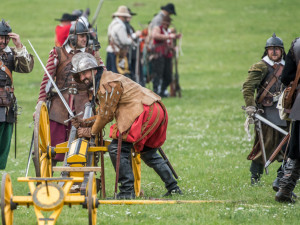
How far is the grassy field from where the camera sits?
684cm

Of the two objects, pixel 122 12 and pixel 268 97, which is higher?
pixel 122 12

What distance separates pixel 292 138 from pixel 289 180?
0.45 m

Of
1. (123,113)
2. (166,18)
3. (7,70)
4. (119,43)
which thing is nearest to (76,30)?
(7,70)

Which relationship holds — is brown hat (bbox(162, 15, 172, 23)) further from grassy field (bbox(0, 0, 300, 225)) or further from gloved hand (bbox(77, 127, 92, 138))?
gloved hand (bbox(77, 127, 92, 138))

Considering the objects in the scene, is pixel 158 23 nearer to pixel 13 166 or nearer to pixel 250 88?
pixel 13 166

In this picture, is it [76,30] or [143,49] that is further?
[143,49]

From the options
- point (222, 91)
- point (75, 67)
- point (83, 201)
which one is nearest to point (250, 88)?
point (75, 67)

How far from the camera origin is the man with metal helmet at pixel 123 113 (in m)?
7.29

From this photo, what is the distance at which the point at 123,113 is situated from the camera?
7.48 meters

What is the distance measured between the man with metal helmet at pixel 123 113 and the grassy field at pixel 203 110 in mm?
721

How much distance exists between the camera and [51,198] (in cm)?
565

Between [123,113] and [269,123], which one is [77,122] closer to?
[123,113]

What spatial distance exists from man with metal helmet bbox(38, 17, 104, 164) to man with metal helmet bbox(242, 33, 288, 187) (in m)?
1.95

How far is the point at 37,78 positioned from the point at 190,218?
1814cm
